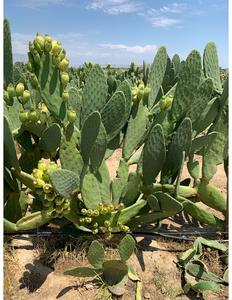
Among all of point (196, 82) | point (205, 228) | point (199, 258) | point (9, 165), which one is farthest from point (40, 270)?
point (196, 82)

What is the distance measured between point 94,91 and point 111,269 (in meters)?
0.83

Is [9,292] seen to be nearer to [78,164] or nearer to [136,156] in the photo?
[78,164]

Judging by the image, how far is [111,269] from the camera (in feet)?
5.70

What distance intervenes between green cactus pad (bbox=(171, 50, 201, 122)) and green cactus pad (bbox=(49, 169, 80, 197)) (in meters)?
0.75

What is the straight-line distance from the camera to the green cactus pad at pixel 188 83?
200cm

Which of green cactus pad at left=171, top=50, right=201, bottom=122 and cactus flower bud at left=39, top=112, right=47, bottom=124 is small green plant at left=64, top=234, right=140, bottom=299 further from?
green cactus pad at left=171, top=50, right=201, bottom=122

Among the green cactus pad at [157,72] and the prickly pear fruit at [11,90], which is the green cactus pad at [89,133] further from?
the green cactus pad at [157,72]

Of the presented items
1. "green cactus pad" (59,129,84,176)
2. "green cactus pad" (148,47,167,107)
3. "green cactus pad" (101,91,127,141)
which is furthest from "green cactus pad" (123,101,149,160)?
"green cactus pad" (59,129,84,176)

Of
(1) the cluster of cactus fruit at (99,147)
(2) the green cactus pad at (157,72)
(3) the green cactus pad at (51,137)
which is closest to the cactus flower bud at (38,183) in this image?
(1) the cluster of cactus fruit at (99,147)

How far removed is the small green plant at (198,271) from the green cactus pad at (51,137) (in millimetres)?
802

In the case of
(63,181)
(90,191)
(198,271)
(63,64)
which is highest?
(63,64)

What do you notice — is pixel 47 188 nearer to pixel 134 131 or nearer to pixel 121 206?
pixel 121 206

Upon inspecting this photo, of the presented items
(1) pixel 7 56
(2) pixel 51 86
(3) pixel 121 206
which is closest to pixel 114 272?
(3) pixel 121 206

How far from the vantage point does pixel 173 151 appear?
6.36ft
